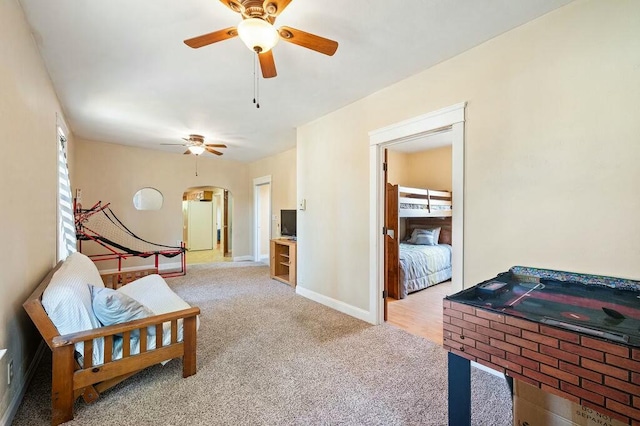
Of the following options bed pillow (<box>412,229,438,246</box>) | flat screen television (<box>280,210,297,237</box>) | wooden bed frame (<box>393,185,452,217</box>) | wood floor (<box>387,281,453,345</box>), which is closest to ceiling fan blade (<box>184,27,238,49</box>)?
wood floor (<box>387,281,453,345</box>)

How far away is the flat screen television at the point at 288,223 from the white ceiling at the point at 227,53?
2083 mm

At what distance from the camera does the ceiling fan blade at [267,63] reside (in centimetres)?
188

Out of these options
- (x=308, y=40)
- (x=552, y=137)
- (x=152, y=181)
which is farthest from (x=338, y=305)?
(x=152, y=181)

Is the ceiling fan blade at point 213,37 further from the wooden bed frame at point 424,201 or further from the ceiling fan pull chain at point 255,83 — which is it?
the wooden bed frame at point 424,201

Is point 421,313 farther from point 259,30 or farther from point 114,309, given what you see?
point 259,30

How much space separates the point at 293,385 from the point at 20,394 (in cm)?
177

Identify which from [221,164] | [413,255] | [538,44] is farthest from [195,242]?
[538,44]

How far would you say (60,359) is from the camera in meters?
1.60

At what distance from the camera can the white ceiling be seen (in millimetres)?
1852

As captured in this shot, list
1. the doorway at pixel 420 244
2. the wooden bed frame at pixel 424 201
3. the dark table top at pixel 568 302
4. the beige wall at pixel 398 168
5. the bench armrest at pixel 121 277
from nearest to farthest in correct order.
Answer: the dark table top at pixel 568 302, the doorway at pixel 420 244, the bench armrest at pixel 121 277, the wooden bed frame at pixel 424 201, the beige wall at pixel 398 168

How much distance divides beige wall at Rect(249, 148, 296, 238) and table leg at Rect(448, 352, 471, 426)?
492 centimetres

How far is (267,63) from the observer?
1.96 meters

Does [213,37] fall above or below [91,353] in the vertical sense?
above

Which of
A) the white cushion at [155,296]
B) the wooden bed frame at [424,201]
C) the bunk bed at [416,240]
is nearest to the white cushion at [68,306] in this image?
the white cushion at [155,296]
